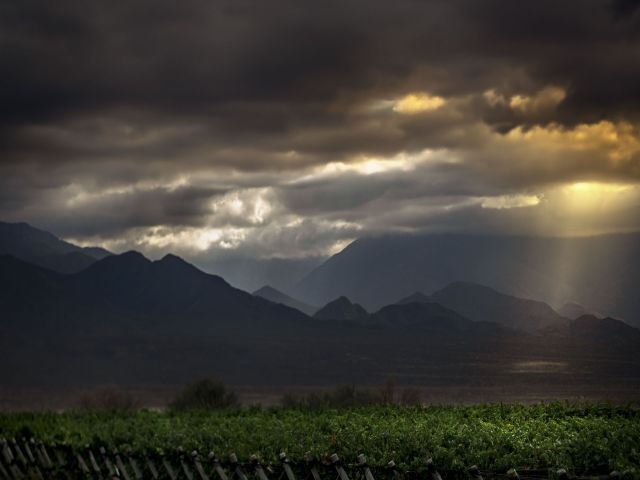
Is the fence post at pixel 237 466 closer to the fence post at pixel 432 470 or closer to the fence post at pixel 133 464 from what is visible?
the fence post at pixel 133 464

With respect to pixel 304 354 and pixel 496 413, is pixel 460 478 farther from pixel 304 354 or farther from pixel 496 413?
pixel 304 354

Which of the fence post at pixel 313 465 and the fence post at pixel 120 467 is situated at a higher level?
the fence post at pixel 313 465

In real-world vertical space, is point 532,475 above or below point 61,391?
above

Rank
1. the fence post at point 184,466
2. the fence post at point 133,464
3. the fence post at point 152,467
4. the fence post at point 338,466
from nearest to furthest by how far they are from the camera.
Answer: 1. the fence post at point 338,466
2. the fence post at point 184,466
3. the fence post at point 152,467
4. the fence post at point 133,464

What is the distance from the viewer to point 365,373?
175375 millimetres

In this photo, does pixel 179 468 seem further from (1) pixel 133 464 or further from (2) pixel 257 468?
(2) pixel 257 468

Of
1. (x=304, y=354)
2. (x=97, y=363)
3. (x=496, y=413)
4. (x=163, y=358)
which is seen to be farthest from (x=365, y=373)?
(x=496, y=413)

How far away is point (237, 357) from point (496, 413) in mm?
167944

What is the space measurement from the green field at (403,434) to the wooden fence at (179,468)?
38cm

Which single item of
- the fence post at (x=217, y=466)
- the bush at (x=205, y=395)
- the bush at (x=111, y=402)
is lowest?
the bush at (x=111, y=402)

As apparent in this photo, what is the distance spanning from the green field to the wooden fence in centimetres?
38

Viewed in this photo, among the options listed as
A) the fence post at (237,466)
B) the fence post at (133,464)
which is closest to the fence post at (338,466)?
the fence post at (237,466)

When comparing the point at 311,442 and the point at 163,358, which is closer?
the point at 311,442

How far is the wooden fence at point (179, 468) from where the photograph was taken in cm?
1584
